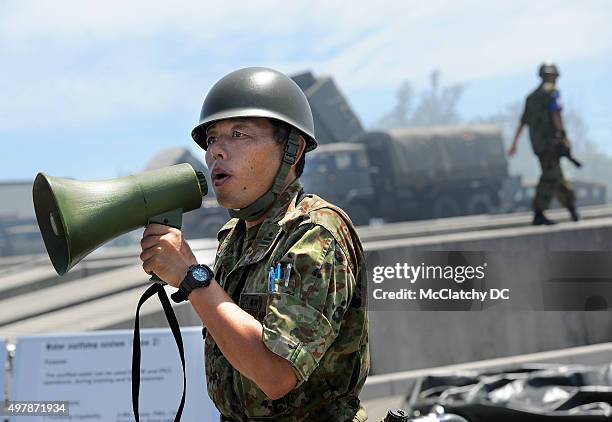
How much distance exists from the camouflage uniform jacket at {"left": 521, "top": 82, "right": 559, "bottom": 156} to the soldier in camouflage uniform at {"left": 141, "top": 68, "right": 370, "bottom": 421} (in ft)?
29.8

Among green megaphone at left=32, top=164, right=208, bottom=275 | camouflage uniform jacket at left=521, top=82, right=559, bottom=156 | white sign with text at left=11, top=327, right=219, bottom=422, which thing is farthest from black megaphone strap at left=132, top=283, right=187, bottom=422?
camouflage uniform jacket at left=521, top=82, right=559, bottom=156

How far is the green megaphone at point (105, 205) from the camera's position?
1991mm

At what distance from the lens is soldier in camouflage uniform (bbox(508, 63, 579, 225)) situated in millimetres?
10664

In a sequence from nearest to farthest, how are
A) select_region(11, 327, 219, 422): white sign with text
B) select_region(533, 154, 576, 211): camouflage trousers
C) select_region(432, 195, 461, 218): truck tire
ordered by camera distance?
select_region(11, 327, 219, 422): white sign with text < select_region(533, 154, 576, 211): camouflage trousers < select_region(432, 195, 461, 218): truck tire

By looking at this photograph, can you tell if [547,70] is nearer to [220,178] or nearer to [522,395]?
[522,395]

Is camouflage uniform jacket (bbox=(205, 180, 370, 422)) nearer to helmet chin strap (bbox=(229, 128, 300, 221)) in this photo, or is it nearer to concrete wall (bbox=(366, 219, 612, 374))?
helmet chin strap (bbox=(229, 128, 300, 221))

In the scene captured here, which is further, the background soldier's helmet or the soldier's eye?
the background soldier's helmet

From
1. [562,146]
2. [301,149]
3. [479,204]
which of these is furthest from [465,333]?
[479,204]

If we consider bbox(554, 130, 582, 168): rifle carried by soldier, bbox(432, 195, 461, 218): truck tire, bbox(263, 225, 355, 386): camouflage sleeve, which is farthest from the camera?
bbox(432, 195, 461, 218): truck tire

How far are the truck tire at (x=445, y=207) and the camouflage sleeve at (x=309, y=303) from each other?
22.3 meters

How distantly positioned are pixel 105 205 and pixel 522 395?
4265 mm

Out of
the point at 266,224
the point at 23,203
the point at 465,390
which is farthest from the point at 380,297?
the point at 23,203

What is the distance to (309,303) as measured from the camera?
1868 mm

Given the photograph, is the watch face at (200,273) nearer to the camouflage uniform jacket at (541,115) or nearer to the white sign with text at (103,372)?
the white sign with text at (103,372)
